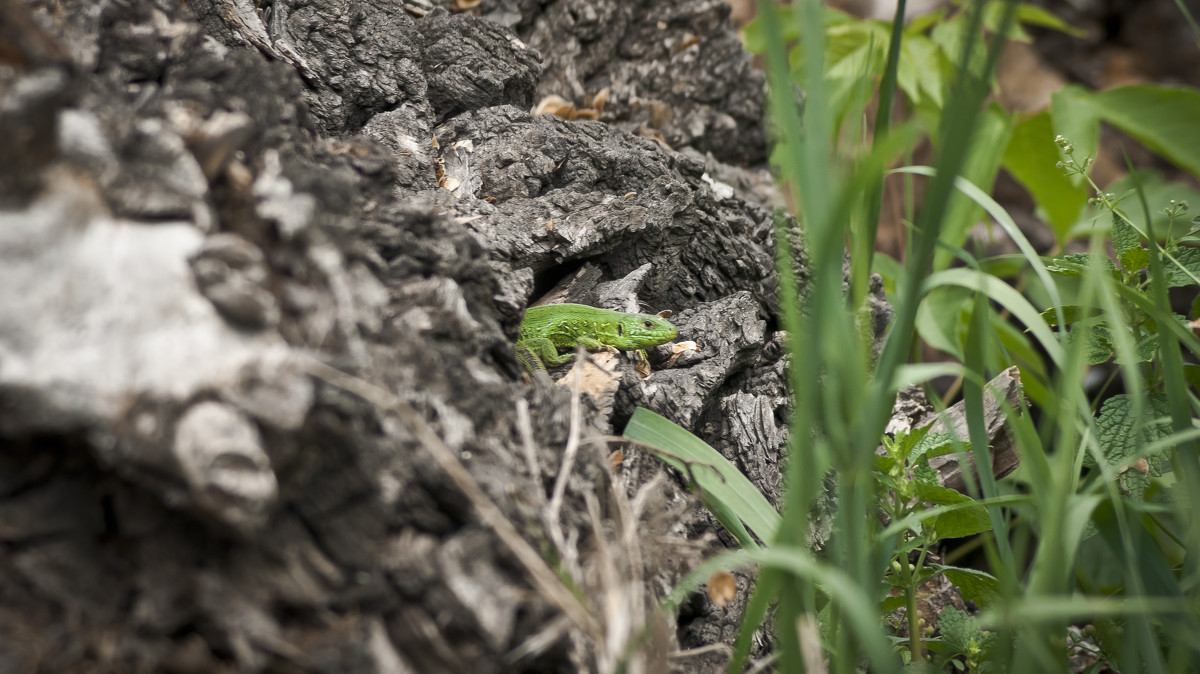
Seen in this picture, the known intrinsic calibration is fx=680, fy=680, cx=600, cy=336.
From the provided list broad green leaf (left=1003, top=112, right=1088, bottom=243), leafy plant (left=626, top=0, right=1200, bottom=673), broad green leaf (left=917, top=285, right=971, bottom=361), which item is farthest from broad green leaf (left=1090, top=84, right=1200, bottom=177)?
leafy plant (left=626, top=0, right=1200, bottom=673)

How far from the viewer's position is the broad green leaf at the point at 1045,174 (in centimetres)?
329

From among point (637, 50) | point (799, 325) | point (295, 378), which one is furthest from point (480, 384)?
point (637, 50)

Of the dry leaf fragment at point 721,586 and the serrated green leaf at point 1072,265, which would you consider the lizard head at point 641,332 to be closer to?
the dry leaf fragment at point 721,586

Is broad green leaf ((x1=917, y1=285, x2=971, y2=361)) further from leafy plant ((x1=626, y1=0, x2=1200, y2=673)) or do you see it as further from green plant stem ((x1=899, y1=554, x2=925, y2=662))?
green plant stem ((x1=899, y1=554, x2=925, y2=662))

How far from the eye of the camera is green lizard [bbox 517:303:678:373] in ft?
7.57

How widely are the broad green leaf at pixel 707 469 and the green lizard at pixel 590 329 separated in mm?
620

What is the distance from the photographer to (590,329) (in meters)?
2.48

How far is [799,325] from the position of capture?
1135 millimetres

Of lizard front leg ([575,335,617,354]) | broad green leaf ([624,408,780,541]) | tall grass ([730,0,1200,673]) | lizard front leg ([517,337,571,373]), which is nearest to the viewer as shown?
tall grass ([730,0,1200,673])

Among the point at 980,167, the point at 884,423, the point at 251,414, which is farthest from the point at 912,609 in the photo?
the point at 980,167

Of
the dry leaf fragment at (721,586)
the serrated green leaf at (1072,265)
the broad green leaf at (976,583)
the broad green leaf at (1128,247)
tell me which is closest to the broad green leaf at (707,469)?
the dry leaf fragment at (721,586)

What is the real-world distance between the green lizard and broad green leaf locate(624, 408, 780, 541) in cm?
62

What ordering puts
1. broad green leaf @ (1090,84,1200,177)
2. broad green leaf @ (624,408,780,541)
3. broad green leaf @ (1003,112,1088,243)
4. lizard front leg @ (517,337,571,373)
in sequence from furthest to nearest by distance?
broad green leaf @ (1003,112,1088,243) < broad green leaf @ (1090,84,1200,177) < lizard front leg @ (517,337,571,373) < broad green leaf @ (624,408,780,541)

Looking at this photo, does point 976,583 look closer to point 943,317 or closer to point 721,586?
point 721,586
